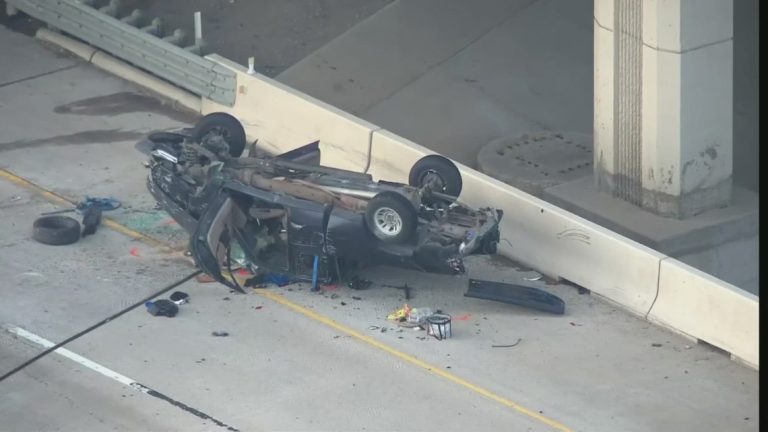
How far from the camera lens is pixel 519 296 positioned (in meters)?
15.6

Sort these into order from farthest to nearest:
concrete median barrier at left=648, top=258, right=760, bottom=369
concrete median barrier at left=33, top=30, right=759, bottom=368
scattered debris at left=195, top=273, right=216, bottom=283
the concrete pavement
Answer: scattered debris at left=195, top=273, right=216, bottom=283 < concrete median barrier at left=33, top=30, right=759, bottom=368 < concrete median barrier at left=648, top=258, right=760, bottom=369 < the concrete pavement

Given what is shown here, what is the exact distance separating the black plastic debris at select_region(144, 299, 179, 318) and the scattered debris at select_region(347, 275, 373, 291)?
1876mm

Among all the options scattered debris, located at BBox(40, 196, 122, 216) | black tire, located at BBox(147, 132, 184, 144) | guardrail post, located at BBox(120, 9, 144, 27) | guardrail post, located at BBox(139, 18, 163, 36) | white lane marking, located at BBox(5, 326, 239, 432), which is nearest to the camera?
white lane marking, located at BBox(5, 326, 239, 432)

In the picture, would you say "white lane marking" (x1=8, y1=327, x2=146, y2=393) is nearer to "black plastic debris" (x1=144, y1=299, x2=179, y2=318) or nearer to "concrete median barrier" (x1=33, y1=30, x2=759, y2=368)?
"black plastic debris" (x1=144, y1=299, x2=179, y2=318)

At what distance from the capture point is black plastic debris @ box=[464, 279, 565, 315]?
15.5 m

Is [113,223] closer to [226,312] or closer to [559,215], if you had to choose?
[226,312]

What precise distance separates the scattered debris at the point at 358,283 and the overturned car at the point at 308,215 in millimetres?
193

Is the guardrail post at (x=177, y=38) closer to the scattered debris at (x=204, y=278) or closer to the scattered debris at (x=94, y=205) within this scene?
the scattered debris at (x=94, y=205)

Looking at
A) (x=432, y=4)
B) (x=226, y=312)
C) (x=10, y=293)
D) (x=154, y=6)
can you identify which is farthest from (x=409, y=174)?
(x=154, y=6)

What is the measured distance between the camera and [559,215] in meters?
16.2

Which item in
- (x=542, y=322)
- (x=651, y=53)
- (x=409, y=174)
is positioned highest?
(x=651, y=53)

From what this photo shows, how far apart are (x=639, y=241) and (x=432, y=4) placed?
721cm

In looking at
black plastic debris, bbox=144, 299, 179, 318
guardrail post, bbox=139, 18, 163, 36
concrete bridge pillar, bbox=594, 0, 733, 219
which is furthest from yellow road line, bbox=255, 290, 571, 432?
guardrail post, bbox=139, 18, 163, 36

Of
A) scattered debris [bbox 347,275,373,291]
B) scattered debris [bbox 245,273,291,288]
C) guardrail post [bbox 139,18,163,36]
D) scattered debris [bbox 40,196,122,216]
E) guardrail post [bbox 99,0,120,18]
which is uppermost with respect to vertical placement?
guardrail post [bbox 99,0,120,18]
